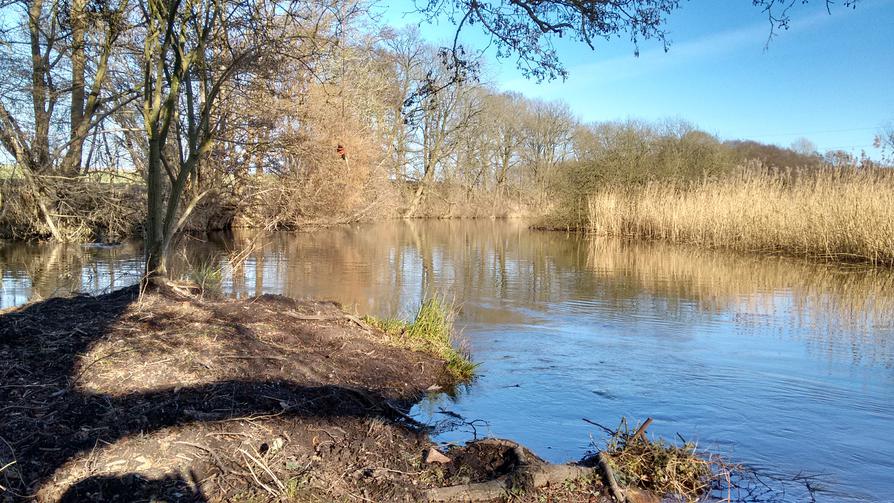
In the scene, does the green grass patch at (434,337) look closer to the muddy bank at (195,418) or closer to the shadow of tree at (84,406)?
the muddy bank at (195,418)

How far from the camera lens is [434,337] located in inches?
265

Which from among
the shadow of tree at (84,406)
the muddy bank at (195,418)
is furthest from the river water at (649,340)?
the shadow of tree at (84,406)

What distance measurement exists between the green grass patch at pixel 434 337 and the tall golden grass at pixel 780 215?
12340 millimetres

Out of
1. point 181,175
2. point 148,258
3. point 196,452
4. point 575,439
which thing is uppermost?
point 181,175

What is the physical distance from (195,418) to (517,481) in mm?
1775

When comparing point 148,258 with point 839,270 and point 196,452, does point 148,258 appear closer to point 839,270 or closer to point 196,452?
point 196,452

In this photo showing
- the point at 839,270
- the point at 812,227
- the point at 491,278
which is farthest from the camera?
the point at 812,227

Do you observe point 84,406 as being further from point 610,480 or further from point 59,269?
point 59,269

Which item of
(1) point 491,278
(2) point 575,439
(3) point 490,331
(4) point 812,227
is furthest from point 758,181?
(2) point 575,439

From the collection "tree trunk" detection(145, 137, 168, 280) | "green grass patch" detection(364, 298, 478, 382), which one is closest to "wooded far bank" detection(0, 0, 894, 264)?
"tree trunk" detection(145, 137, 168, 280)

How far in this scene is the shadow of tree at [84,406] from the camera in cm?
280

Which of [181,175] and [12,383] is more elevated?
[181,175]

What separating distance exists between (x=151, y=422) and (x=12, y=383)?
3.30 ft

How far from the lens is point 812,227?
17141mm
